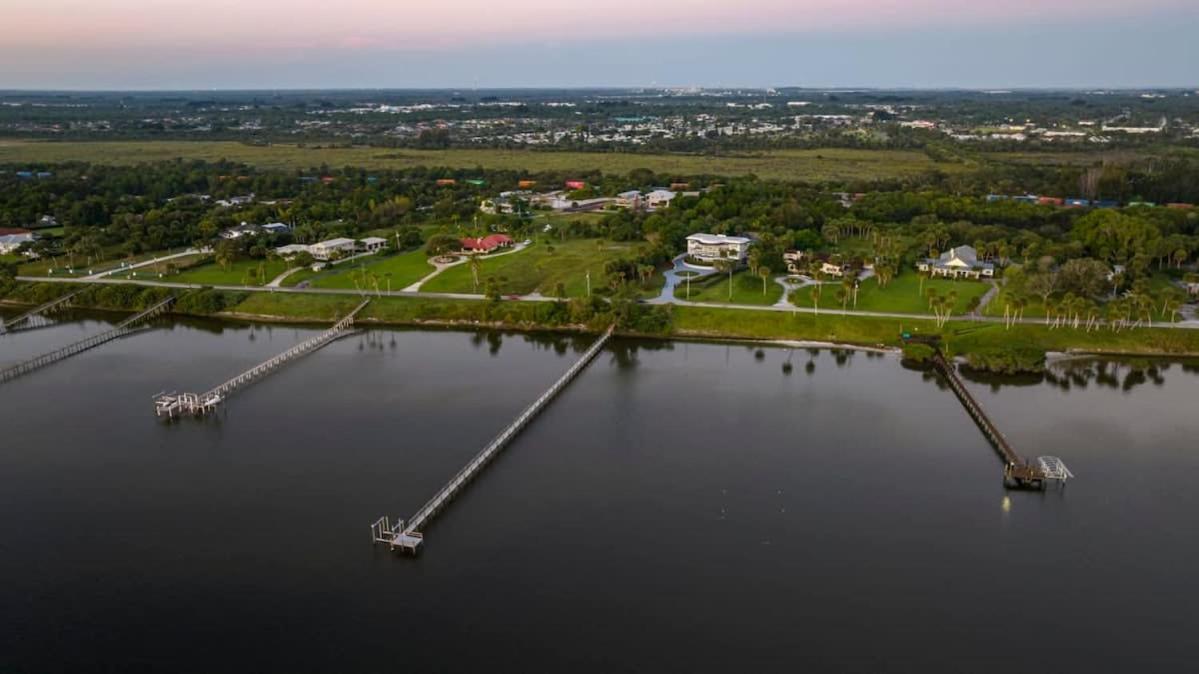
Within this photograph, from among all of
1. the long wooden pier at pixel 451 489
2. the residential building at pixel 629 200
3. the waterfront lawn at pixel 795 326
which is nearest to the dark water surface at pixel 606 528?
the long wooden pier at pixel 451 489

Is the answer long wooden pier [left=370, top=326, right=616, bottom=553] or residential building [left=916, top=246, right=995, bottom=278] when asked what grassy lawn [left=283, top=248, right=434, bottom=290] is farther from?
residential building [left=916, top=246, right=995, bottom=278]

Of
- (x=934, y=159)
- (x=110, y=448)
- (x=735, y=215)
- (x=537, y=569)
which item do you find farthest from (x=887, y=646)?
(x=934, y=159)

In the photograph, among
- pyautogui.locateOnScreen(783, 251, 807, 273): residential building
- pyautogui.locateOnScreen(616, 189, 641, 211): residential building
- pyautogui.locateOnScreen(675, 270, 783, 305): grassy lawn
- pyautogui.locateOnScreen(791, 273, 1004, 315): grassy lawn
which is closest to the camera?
pyautogui.locateOnScreen(791, 273, 1004, 315): grassy lawn

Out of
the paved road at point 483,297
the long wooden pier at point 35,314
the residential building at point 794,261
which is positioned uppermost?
the residential building at point 794,261

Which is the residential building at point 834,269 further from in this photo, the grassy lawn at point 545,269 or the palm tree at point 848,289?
the grassy lawn at point 545,269

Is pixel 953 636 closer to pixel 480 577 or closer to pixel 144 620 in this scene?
pixel 480 577

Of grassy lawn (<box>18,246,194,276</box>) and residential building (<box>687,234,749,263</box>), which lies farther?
grassy lawn (<box>18,246,194,276</box>)

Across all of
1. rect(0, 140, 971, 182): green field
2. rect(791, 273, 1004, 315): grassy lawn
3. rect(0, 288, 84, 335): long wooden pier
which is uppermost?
rect(0, 140, 971, 182): green field

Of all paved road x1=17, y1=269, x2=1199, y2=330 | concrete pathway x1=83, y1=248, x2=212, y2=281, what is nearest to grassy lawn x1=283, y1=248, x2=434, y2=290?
paved road x1=17, y1=269, x2=1199, y2=330

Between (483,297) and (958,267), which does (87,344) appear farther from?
(958,267)
